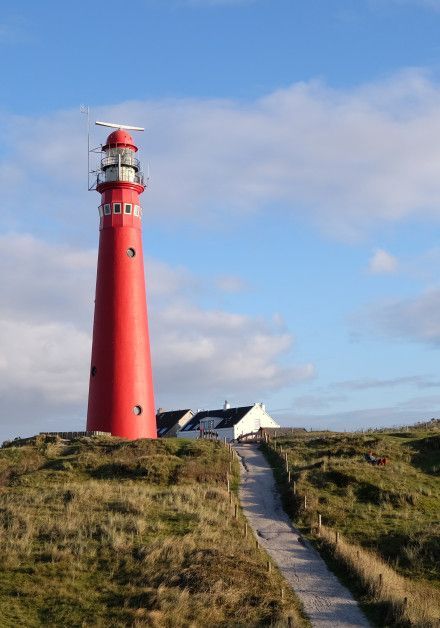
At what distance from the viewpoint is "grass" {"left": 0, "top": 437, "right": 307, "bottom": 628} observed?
18.8 metres

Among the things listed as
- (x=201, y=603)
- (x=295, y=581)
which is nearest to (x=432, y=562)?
(x=295, y=581)

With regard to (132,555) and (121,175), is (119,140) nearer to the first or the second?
(121,175)

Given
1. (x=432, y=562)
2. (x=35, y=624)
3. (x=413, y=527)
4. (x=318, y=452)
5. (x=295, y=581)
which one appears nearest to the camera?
(x=35, y=624)

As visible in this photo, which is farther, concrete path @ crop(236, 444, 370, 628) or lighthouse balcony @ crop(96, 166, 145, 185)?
lighthouse balcony @ crop(96, 166, 145, 185)

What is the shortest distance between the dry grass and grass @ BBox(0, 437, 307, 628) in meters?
2.24

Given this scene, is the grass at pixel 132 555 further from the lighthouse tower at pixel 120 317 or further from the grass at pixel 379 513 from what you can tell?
the lighthouse tower at pixel 120 317

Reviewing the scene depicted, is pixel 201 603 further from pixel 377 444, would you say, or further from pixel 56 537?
pixel 377 444

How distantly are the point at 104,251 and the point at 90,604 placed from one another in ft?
94.6

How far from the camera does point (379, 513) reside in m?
30.2

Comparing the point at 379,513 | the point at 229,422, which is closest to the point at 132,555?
the point at 379,513

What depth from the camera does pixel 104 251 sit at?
45.6 metres

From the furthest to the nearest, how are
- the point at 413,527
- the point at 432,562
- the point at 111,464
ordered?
1. the point at 111,464
2. the point at 413,527
3. the point at 432,562

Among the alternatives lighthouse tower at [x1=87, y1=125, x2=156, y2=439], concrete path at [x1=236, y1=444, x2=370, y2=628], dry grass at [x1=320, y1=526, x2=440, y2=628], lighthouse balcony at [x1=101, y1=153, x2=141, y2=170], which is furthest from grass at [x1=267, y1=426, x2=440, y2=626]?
lighthouse balcony at [x1=101, y1=153, x2=141, y2=170]

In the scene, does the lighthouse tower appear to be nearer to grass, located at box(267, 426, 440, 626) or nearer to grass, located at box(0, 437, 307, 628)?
grass, located at box(0, 437, 307, 628)
